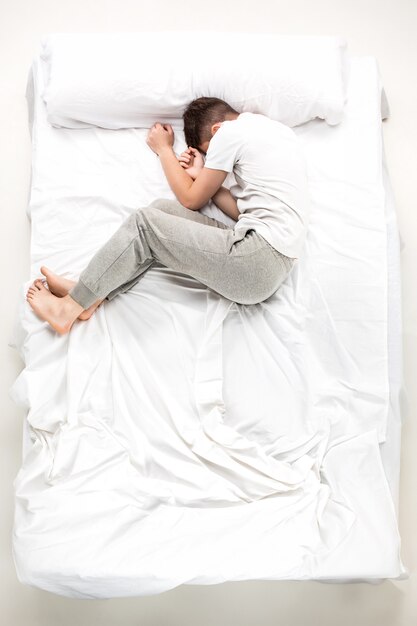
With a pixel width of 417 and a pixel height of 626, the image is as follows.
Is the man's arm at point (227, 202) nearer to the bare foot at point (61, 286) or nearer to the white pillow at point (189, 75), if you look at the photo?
the white pillow at point (189, 75)

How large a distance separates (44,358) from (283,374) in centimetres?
60

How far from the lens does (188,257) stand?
1729 mm

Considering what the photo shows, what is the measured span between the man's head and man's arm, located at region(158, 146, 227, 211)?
3.5 inches

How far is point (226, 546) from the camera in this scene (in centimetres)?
157

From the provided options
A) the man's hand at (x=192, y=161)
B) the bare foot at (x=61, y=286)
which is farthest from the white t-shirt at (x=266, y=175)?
the bare foot at (x=61, y=286)

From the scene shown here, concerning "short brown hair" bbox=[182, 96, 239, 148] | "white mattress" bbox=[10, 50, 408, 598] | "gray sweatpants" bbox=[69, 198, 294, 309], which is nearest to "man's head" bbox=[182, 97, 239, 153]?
"short brown hair" bbox=[182, 96, 239, 148]

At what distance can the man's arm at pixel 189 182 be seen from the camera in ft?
5.96

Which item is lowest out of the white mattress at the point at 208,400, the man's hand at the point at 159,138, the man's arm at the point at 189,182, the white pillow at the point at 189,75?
the white mattress at the point at 208,400

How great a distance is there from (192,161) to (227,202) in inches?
6.1

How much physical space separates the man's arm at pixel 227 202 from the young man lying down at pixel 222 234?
36 millimetres

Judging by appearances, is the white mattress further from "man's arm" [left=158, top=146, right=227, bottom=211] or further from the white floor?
the white floor

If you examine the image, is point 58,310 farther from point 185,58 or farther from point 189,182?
point 185,58

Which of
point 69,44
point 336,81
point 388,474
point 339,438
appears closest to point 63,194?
point 69,44

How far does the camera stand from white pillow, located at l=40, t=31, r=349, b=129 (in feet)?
6.19
